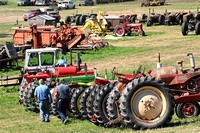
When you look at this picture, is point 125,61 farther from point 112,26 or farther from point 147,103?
point 112,26

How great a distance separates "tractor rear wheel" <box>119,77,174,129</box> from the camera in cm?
1008

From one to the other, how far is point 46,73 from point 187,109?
627 cm

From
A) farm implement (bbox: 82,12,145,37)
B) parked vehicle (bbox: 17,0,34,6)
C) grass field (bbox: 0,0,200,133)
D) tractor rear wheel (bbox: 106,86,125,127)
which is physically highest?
parked vehicle (bbox: 17,0,34,6)

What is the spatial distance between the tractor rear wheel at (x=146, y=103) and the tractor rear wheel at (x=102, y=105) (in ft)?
3.23

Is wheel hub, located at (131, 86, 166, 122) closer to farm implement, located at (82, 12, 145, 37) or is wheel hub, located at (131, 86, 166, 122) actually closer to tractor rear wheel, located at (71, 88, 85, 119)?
tractor rear wheel, located at (71, 88, 85, 119)

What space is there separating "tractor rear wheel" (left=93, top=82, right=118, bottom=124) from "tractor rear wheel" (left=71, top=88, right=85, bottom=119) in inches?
64.8

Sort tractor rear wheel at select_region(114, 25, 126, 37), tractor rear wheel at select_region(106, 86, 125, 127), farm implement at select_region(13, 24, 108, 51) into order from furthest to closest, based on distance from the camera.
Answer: tractor rear wheel at select_region(114, 25, 126, 37)
farm implement at select_region(13, 24, 108, 51)
tractor rear wheel at select_region(106, 86, 125, 127)

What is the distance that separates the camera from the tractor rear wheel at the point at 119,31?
40.0 meters

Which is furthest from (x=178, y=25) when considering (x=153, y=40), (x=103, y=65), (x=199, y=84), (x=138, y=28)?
(x=199, y=84)

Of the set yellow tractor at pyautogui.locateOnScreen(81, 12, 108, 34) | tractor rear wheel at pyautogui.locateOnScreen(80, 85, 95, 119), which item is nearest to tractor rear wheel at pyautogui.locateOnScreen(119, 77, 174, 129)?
tractor rear wheel at pyautogui.locateOnScreen(80, 85, 95, 119)

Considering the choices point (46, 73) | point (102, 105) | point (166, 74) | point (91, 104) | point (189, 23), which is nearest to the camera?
point (102, 105)

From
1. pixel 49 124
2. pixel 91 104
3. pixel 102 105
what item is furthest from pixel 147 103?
pixel 49 124

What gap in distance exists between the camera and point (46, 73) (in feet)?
52.6

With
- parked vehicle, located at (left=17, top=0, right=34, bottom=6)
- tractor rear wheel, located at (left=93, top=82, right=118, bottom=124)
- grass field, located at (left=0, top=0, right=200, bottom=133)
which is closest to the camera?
tractor rear wheel, located at (left=93, top=82, right=118, bottom=124)
